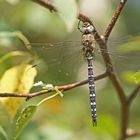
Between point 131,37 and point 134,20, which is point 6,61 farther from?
point 134,20

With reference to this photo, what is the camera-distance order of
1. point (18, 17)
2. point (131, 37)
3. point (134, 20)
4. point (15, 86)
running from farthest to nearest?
point (134, 20) → point (18, 17) → point (131, 37) → point (15, 86)

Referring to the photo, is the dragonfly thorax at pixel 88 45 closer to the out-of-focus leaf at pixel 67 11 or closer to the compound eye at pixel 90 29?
the compound eye at pixel 90 29

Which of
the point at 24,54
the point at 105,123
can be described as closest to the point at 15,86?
the point at 24,54

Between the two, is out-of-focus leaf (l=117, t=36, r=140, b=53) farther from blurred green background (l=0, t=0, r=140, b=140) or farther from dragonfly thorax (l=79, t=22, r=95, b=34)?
dragonfly thorax (l=79, t=22, r=95, b=34)

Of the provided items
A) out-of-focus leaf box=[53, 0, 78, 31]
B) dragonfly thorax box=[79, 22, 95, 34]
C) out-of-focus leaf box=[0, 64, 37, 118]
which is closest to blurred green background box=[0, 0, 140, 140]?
out-of-focus leaf box=[0, 64, 37, 118]

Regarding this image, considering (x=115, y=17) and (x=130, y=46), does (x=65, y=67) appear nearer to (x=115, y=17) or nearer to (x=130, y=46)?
(x=130, y=46)
